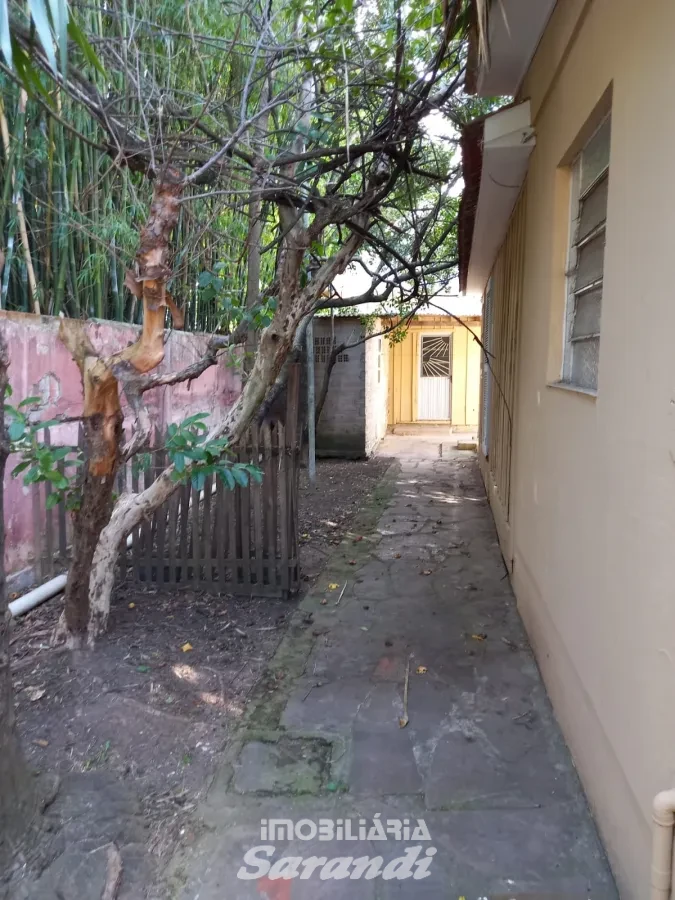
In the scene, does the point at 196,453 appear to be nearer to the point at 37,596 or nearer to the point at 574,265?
the point at 37,596

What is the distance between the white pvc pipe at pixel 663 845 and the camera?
1.54 metres

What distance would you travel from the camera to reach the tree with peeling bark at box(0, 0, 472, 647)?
10.7 ft

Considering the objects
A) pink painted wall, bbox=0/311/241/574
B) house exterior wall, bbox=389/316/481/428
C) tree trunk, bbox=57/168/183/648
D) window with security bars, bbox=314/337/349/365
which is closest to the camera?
tree trunk, bbox=57/168/183/648

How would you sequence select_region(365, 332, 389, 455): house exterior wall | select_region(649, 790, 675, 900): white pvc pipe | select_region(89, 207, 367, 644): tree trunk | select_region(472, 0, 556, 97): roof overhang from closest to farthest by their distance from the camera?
select_region(649, 790, 675, 900): white pvc pipe → select_region(472, 0, 556, 97): roof overhang → select_region(89, 207, 367, 644): tree trunk → select_region(365, 332, 389, 455): house exterior wall

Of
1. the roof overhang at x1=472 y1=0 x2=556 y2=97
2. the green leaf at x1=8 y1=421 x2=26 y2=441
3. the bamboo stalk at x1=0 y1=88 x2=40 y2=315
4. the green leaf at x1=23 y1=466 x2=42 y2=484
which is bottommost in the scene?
the green leaf at x1=23 y1=466 x2=42 y2=484

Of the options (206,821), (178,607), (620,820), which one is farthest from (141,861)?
(178,607)

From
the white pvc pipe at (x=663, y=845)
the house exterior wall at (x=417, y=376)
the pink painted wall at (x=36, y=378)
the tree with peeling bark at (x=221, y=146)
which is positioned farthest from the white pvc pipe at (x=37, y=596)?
the house exterior wall at (x=417, y=376)

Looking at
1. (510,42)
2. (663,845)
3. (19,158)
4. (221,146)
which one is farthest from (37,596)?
(510,42)

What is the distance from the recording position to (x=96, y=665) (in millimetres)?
3461

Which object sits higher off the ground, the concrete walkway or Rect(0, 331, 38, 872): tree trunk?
Rect(0, 331, 38, 872): tree trunk

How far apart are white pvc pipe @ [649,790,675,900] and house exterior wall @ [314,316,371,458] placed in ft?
32.3

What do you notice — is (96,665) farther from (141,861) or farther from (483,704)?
(483,704)

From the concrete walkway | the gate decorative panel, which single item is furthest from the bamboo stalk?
the gate decorative panel

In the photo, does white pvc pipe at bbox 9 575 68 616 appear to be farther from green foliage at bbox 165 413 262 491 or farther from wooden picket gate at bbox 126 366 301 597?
green foliage at bbox 165 413 262 491
